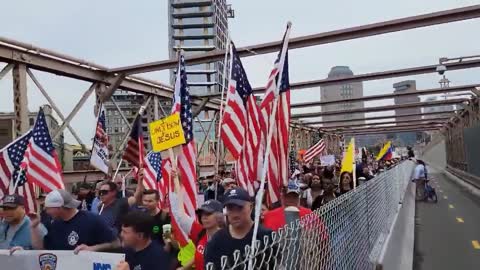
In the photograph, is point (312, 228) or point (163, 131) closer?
point (312, 228)

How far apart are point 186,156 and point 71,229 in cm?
142

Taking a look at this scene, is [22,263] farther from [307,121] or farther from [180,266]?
[307,121]

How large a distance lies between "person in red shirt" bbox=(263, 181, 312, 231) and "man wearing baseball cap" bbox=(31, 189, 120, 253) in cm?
154

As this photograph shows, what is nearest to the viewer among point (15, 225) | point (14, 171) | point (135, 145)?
point (15, 225)

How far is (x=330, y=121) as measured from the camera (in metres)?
44.2

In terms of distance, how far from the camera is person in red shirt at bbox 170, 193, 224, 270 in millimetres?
4973

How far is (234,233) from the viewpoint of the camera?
4.14 m

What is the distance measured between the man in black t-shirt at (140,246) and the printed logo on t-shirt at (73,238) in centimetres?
115

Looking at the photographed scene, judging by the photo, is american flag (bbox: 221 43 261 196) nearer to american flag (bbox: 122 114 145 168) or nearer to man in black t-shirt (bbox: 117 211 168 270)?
man in black t-shirt (bbox: 117 211 168 270)

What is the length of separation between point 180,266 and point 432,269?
597 cm

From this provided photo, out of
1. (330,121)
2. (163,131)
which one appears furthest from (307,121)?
(163,131)

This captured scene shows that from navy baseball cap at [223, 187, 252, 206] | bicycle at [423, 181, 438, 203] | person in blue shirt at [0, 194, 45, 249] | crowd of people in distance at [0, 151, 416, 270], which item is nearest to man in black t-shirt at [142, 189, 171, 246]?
crowd of people in distance at [0, 151, 416, 270]

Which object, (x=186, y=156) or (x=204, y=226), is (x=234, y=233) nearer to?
(x=204, y=226)

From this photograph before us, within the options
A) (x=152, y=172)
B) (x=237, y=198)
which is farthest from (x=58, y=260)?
(x=152, y=172)
